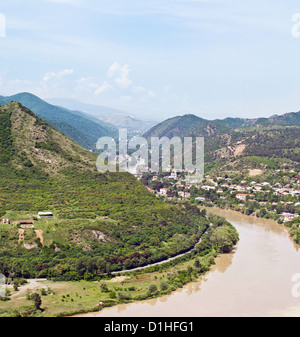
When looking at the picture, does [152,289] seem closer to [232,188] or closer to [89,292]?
[89,292]

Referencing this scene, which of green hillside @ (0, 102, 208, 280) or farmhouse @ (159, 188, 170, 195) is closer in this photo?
green hillside @ (0, 102, 208, 280)

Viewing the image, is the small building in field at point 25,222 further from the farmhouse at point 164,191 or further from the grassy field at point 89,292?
the farmhouse at point 164,191

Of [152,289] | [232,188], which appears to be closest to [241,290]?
[152,289]

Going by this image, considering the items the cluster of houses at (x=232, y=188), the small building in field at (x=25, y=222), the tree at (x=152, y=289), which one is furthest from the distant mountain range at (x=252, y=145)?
the tree at (x=152, y=289)

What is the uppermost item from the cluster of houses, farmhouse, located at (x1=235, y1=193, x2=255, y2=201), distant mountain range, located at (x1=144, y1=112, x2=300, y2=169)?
distant mountain range, located at (x1=144, y1=112, x2=300, y2=169)

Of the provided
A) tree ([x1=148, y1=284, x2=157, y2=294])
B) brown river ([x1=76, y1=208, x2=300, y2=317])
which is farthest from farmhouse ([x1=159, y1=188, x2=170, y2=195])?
tree ([x1=148, y1=284, x2=157, y2=294])

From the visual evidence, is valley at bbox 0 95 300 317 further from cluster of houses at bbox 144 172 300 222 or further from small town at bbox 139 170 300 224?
cluster of houses at bbox 144 172 300 222
